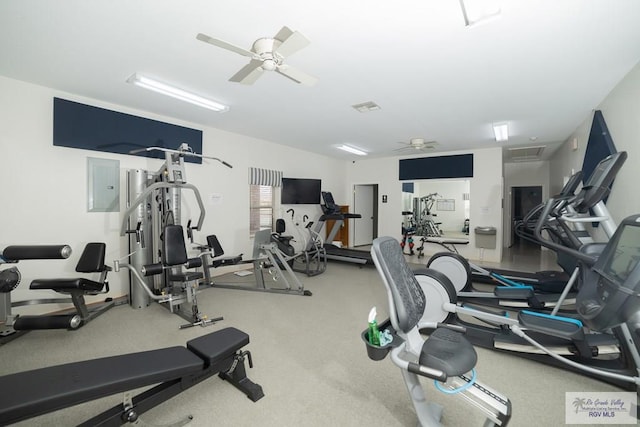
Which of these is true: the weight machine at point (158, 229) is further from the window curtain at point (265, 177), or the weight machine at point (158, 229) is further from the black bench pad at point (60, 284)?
the window curtain at point (265, 177)

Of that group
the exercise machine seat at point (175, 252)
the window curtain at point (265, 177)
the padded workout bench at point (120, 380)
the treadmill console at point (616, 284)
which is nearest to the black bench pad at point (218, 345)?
the padded workout bench at point (120, 380)

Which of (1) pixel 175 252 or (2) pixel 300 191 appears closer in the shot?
(1) pixel 175 252

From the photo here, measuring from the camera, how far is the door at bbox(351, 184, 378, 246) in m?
8.73

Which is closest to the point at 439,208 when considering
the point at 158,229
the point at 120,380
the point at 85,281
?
the point at 158,229

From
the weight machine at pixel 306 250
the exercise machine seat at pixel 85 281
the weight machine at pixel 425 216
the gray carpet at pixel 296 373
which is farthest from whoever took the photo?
the weight machine at pixel 425 216

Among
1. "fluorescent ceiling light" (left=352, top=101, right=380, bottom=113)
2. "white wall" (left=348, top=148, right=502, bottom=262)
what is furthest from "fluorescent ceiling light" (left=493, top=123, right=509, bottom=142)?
"fluorescent ceiling light" (left=352, top=101, right=380, bottom=113)

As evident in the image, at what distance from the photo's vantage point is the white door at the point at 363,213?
8.68 m

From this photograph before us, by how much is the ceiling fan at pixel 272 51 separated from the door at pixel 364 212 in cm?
633

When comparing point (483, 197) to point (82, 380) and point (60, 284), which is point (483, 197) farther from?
point (60, 284)

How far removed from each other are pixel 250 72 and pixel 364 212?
702 centimetres

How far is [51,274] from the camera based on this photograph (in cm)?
353

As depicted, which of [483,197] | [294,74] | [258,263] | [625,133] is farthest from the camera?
[483,197]

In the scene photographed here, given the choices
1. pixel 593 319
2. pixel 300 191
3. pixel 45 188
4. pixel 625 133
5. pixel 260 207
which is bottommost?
pixel 593 319

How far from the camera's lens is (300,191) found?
684 centimetres
